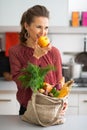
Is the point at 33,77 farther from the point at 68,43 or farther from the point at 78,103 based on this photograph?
the point at 68,43

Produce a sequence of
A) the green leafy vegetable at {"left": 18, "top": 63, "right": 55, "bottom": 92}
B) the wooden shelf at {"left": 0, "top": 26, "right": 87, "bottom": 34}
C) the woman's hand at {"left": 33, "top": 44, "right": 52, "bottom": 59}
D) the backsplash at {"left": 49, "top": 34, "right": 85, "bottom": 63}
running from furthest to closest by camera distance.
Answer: the backsplash at {"left": 49, "top": 34, "right": 85, "bottom": 63}
the wooden shelf at {"left": 0, "top": 26, "right": 87, "bottom": 34}
the woman's hand at {"left": 33, "top": 44, "right": 52, "bottom": 59}
the green leafy vegetable at {"left": 18, "top": 63, "right": 55, "bottom": 92}

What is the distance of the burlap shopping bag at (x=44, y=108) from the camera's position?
4.92 feet

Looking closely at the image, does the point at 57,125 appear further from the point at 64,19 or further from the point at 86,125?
the point at 64,19

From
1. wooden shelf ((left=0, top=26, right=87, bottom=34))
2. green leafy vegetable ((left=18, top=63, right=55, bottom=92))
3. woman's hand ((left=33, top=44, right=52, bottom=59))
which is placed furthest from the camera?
wooden shelf ((left=0, top=26, right=87, bottom=34))

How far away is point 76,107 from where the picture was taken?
295 centimetres

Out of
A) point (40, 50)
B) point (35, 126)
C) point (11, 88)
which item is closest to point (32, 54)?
point (40, 50)

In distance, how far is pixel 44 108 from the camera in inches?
59.4

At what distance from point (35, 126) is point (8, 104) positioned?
1.40 metres

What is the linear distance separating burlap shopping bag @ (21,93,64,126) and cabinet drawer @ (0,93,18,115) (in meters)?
1.38

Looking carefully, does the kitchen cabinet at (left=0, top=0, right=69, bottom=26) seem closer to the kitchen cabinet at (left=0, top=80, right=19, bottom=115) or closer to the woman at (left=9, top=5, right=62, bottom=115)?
the kitchen cabinet at (left=0, top=80, right=19, bottom=115)

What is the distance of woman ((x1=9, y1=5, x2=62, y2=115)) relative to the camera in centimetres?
172

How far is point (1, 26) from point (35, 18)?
4.74 ft

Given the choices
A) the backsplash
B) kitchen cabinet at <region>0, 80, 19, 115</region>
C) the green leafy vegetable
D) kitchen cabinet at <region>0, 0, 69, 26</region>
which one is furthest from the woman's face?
the backsplash

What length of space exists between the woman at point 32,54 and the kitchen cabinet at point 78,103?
45.0 inches
